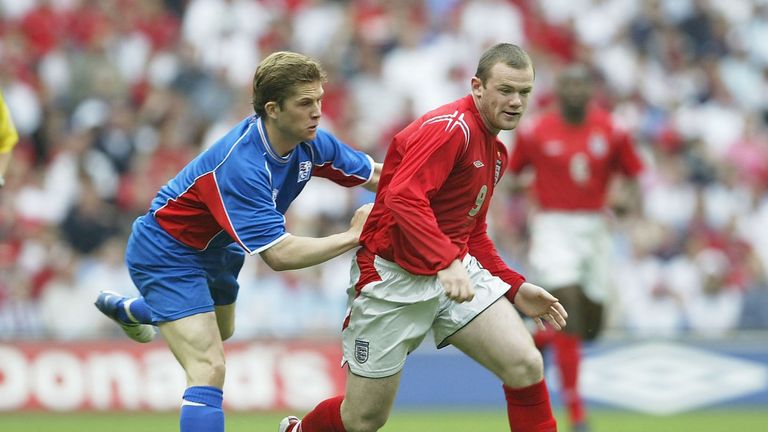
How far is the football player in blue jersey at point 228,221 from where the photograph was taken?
653 centimetres

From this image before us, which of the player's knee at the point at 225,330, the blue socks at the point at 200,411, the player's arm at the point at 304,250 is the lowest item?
the blue socks at the point at 200,411

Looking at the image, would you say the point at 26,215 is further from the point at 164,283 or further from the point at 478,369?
the point at 164,283

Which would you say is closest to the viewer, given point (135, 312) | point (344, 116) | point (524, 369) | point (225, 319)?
point (524, 369)

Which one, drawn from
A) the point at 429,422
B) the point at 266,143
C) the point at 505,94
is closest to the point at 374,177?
the point at 266,143

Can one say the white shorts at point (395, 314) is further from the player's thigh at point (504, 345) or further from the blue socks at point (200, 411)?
the blue socks at point (200, 411)

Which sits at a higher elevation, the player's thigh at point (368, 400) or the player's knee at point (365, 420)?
the player's thigh at point (368, 400)

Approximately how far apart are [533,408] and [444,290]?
84 cm

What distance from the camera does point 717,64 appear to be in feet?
55.1

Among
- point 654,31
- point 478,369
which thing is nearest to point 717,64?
point 654,31

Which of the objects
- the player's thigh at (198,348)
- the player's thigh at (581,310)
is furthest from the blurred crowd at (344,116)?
the player's thigh at (198,348)

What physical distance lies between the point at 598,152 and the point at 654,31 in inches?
295

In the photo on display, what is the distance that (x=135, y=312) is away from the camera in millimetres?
7340

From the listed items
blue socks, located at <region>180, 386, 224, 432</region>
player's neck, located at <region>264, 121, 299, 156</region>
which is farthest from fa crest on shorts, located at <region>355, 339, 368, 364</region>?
player's neck, located at <region>264, 121, 299, 156</region>

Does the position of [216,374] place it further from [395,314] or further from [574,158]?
[574,158]
